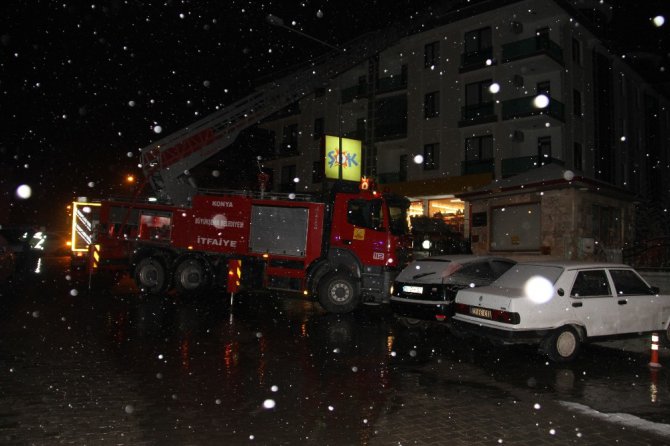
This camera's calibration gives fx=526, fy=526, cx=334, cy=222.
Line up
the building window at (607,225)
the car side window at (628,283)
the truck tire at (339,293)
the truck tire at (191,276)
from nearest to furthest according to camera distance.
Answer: the car side window at (628,283) → the truck tire at (339,293) → the truck tire at (191,276) → the building window at (607,225)

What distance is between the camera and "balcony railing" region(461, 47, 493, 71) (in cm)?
2888

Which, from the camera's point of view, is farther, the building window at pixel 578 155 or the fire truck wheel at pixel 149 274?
the building window at pixel 578 155

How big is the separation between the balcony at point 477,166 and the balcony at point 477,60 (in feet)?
17.3

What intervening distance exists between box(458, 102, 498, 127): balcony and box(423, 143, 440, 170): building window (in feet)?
7.42

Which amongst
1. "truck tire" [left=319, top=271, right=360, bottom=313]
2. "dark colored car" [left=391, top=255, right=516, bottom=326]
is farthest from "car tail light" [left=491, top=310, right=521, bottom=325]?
"truck tire" [left=319, top=271, right=360, bottom=313]

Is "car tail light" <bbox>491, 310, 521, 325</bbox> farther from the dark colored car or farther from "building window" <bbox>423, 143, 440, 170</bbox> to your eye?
"building window" <bbox>423, 143, 440, 170</bbox>

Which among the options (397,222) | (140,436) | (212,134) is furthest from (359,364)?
(212,134)

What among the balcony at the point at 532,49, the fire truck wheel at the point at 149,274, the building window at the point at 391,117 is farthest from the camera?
the building window at the point at 391,117

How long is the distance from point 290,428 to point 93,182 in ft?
157

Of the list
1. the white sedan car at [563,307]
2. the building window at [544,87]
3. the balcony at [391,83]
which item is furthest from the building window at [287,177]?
the white sedan car at [563,307]

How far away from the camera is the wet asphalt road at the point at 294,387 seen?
16.4 ft

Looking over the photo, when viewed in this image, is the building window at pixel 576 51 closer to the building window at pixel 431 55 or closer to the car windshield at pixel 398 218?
the building window at pixel 431 55

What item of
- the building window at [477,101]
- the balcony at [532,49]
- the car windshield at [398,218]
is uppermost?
the balcony at [532,49]

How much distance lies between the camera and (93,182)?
156 feet
